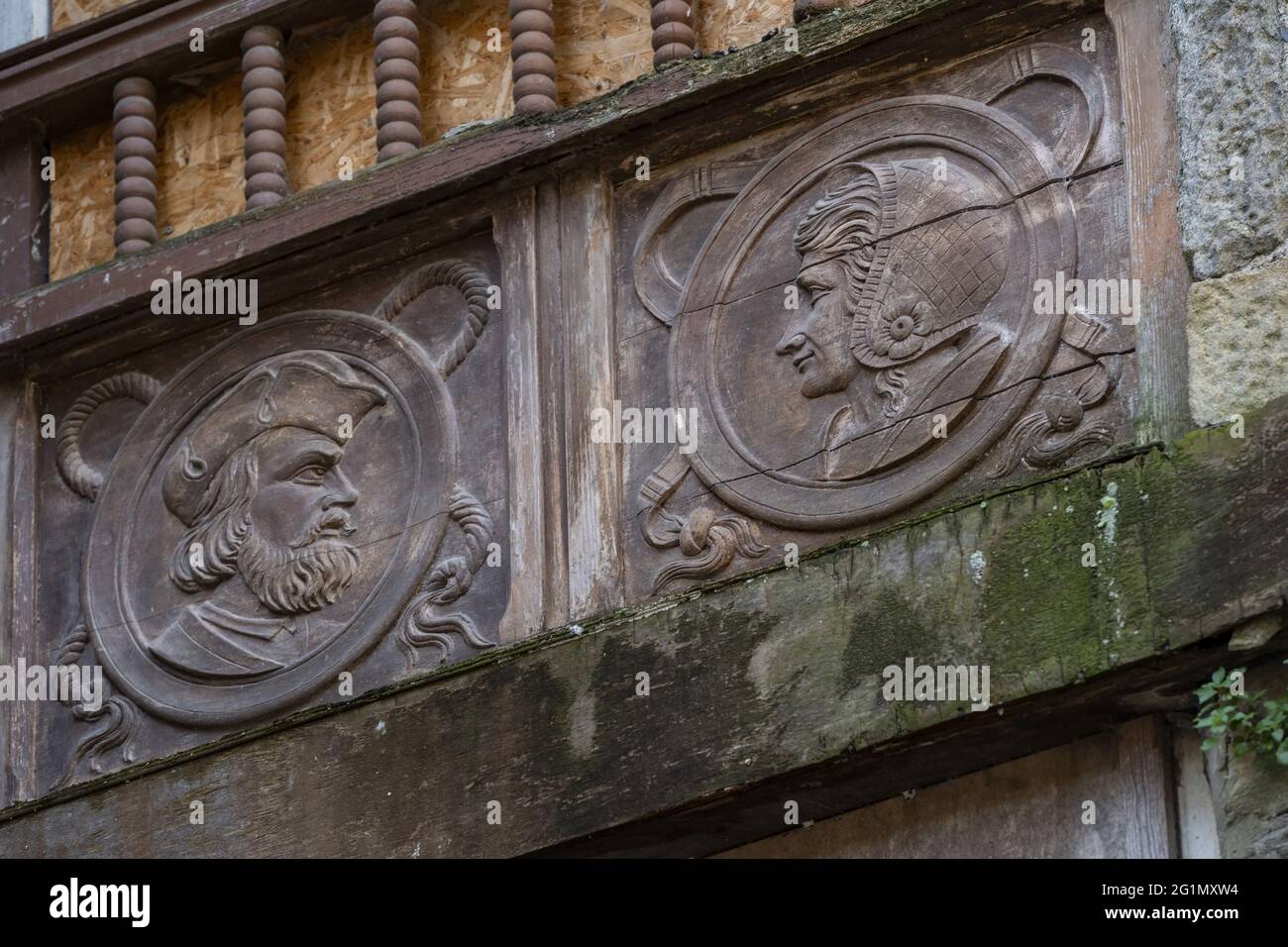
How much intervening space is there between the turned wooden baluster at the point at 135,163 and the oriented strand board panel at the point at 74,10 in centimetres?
37

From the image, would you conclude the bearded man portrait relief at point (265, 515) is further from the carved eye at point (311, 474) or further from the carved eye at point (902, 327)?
the carved eye at point (902, 327)

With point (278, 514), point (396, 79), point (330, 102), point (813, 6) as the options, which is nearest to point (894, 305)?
point (813, 6)

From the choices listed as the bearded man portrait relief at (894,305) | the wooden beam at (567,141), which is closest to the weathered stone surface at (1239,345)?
the bearded man portrait relief at (894,305)

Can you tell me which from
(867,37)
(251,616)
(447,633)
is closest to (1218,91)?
(867,37)

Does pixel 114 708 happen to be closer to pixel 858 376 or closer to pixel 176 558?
pixel 176 558

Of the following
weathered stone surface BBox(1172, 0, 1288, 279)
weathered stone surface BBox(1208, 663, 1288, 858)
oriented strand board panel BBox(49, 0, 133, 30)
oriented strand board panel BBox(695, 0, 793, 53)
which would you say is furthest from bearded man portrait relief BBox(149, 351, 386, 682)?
weathered stone surface BBox(1208, 663, 1288, 858)

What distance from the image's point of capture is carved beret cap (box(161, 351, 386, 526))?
835 centimetres

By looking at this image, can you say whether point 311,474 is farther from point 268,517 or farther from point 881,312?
point 881,312

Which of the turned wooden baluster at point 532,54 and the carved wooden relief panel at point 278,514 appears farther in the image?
the turned wooden baluster at point 532,54

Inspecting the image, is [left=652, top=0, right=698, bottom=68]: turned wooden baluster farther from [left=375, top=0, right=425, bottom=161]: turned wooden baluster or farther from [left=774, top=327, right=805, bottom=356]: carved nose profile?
[left=774, top=327, right=805, bottom=356]: carved nose profile

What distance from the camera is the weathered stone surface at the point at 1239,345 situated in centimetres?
696

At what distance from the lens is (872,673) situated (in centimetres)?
718

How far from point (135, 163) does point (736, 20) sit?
1900 mm

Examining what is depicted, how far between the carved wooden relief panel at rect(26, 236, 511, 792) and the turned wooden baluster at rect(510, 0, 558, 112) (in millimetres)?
409
